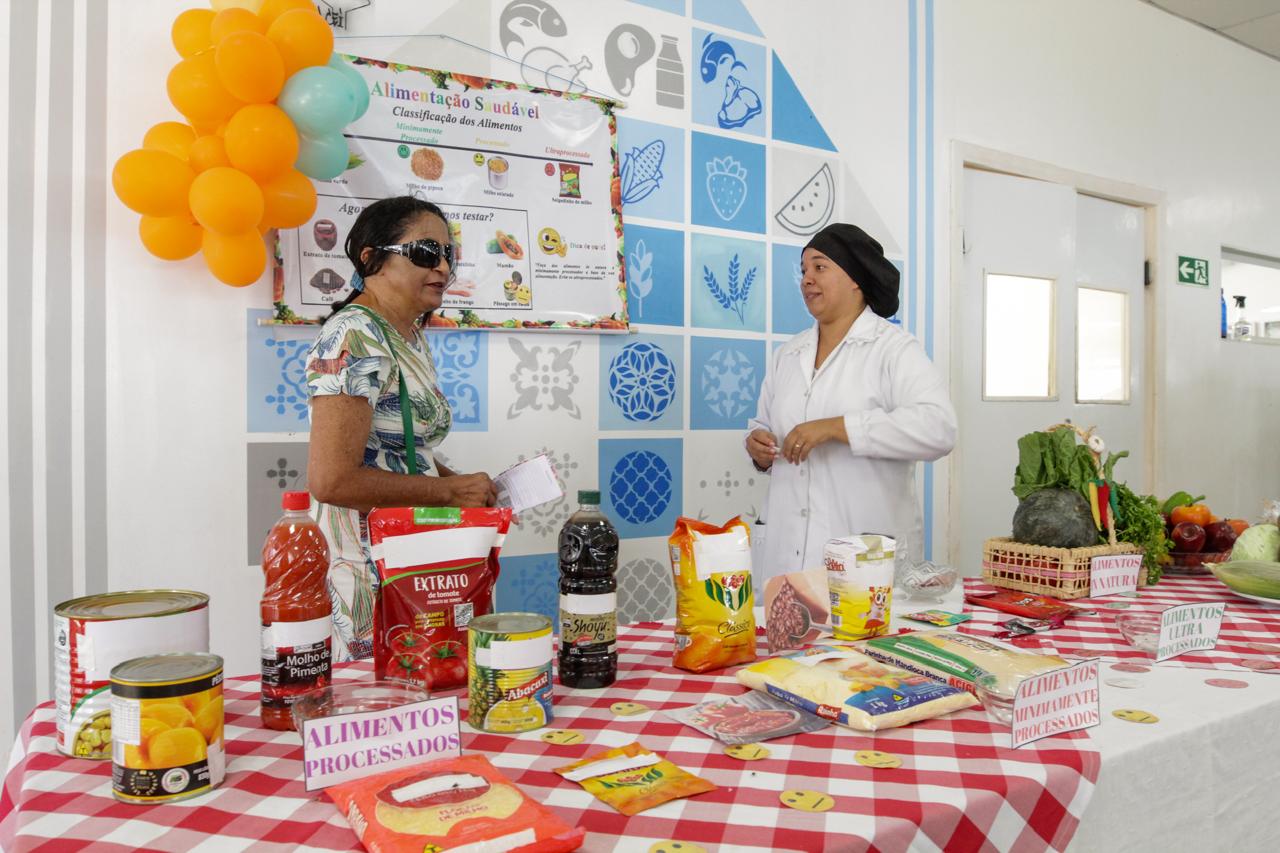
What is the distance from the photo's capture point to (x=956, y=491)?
12.2 feet

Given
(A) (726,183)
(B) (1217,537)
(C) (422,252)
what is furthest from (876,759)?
(A) (726,183)

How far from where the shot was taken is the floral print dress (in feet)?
5.39

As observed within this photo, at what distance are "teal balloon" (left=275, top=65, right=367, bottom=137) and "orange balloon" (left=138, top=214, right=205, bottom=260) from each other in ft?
1.10

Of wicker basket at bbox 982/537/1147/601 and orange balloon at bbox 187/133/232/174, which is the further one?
orange balloon at bbox 187/133/232/174

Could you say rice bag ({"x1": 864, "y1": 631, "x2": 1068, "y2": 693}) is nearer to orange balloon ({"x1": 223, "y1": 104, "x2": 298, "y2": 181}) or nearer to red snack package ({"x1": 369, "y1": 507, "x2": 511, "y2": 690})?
red snack package ({"x1": 369, "y1": 507, "x2": 511, "y2": 690})

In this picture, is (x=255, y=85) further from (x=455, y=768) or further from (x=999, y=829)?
→ (x=999, y=829)

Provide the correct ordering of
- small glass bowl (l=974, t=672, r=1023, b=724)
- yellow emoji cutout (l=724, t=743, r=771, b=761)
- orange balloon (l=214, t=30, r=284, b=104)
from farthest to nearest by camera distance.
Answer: orange balloon (l=214, t=30, r=284, b=104) < small glass bowl (l=974, t=672, r=1023, b=724) < yellow emoji cutout (l=724, t=743, r=771, b=761)

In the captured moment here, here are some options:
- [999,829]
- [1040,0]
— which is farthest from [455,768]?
[1040,0]

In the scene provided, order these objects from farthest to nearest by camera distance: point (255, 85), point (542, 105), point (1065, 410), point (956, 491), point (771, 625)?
1. point (1065, 410)
2. point (956, 491)
3. point (542, 105)
4. point (255, 85)
5. point (771, 625)

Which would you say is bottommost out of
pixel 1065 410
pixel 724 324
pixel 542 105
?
pixel 1065 410

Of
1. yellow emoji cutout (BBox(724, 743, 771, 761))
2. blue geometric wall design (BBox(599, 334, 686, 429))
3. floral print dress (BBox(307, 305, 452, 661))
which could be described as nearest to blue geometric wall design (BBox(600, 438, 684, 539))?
blue geometric wall design (BBox(599, 334, 686, 429))

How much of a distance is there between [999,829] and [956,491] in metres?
2.97

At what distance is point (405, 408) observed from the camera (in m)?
1.75

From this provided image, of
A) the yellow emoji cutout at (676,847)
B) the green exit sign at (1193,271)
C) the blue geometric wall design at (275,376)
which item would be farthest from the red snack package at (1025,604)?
the green exit sign at (1193,271)
